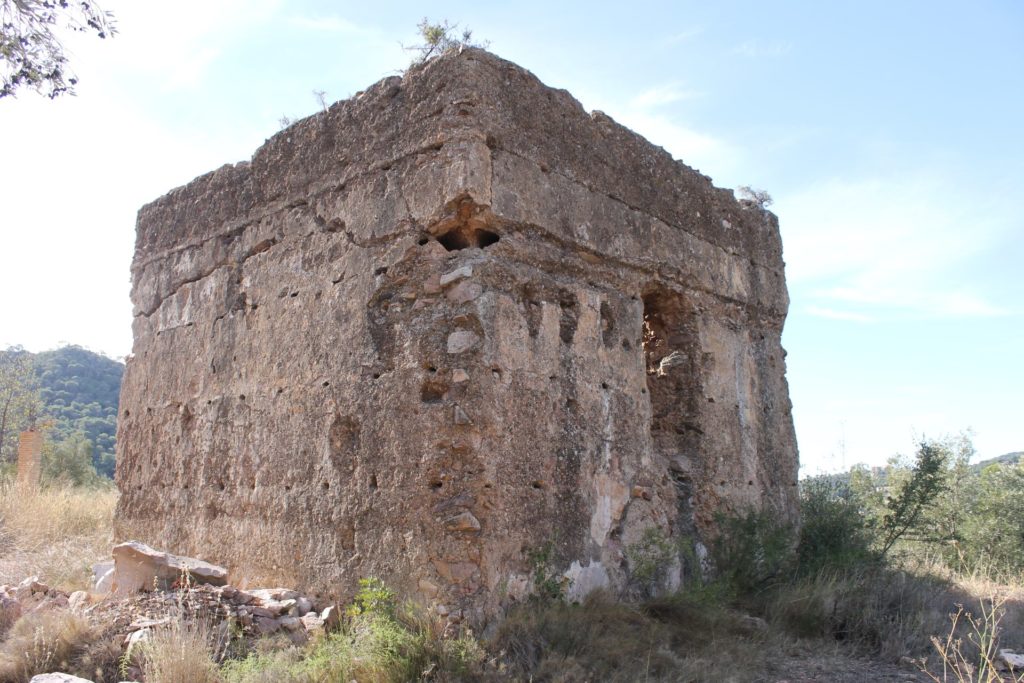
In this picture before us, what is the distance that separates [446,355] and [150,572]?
207 cm

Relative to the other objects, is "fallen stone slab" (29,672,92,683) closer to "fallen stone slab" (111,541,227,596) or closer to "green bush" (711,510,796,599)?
"fallen stone slab" (111,541,227,596)

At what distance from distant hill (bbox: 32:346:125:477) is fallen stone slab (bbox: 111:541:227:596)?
2385 cm

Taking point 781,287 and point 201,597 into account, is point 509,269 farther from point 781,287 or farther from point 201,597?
point 781,287

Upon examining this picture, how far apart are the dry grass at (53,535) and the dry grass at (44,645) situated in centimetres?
99

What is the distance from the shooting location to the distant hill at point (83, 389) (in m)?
29.1

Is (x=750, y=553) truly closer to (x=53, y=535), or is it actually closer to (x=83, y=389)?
(x=53, y=535)

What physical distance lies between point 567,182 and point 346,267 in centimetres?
139

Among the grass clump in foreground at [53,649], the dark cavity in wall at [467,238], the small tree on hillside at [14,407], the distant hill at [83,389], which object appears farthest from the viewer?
the distant hill at [83,389]

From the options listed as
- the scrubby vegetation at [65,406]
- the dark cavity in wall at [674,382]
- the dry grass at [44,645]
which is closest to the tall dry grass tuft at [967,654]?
the dark cavity in wall at [674,382]

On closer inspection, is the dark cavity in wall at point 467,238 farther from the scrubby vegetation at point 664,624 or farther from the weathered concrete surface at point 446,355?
the scrubby vegetation at point 664,624

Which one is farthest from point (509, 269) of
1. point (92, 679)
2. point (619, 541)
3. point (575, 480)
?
point (92, 679)

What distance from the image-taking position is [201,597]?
4582 millimetres

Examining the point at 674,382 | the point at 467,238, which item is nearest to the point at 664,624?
the point at 674,382

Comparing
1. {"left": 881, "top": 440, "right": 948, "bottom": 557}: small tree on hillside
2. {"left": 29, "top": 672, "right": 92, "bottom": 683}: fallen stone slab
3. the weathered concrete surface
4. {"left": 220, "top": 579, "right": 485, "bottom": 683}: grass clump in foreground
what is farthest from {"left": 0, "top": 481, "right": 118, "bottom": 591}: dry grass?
{"left": 881, "top": 440, "right": 948, "bottom": 557}: small tree on hillside
